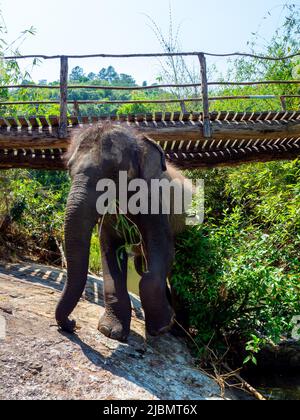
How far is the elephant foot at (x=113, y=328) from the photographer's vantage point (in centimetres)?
512

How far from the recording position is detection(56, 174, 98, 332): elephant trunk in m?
4.63

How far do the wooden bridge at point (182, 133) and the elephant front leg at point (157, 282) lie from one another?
7.59ft

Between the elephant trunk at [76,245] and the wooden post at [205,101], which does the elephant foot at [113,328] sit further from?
the wooden post at [205,101]

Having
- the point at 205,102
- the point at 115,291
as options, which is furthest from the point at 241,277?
the point at 205,102

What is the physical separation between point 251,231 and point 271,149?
3370 millimetres

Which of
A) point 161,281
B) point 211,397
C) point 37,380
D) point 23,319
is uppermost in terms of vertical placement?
point 161,281

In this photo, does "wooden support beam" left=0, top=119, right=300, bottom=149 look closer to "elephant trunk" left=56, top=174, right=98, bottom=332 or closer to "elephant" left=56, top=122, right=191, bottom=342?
"elephant" left=56, top=122, right=191, bottom=342

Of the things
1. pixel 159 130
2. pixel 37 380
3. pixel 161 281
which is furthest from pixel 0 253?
pixel 37 380

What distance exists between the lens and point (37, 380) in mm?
4008

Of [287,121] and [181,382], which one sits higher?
[287,121]

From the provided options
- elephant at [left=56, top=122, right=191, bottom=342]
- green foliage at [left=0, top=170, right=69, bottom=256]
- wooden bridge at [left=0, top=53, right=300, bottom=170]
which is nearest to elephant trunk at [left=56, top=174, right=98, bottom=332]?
elephant at [left=56, top=122, right=191, bottom=342]

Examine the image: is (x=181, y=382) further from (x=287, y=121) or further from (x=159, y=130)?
(x=287, y=121)

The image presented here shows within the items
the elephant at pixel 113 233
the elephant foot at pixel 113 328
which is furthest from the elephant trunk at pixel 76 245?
the elephant foot at pixel 113 328

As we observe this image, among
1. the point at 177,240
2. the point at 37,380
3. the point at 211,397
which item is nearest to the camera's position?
the point at 37,380
